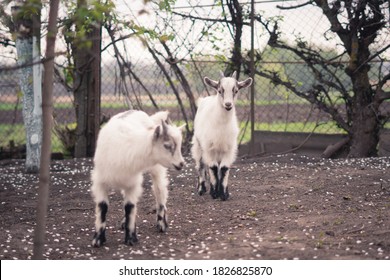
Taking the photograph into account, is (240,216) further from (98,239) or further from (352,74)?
(352,74)

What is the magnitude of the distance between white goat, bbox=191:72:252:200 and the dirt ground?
0.69 feet

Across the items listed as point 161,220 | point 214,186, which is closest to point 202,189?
point 214,186

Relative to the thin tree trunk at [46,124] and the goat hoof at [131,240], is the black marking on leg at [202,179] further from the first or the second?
the thin tree trunk at [46,124]

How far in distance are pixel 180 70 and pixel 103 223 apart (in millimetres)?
5364

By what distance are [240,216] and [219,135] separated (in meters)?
1.29

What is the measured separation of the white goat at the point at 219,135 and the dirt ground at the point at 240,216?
211 mm

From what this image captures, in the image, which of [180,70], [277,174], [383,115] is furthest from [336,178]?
[180,70]

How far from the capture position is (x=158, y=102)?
34.8ft

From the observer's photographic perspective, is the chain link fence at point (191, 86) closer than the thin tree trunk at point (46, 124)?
No

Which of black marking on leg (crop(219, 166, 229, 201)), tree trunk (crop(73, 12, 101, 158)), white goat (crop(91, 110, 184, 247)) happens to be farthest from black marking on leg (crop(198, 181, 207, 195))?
tree trunk (crop(73, 12, 101, 158))

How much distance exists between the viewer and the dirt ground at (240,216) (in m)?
4.87

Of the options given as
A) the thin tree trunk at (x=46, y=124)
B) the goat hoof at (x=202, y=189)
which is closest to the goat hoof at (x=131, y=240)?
the thin tree trunk at (x=46, y=124)

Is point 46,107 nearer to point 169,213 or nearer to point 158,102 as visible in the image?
point 169,213

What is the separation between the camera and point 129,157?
5105 mm
